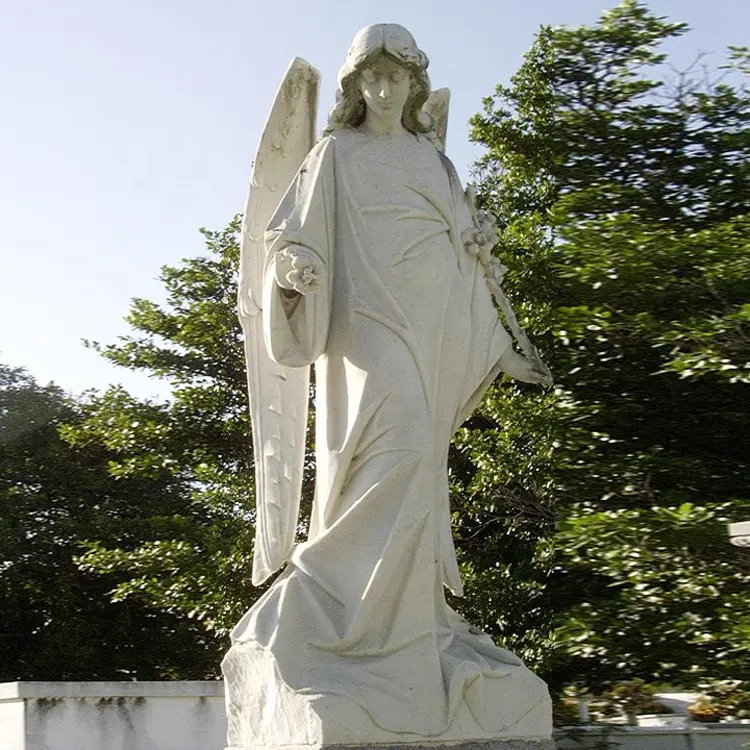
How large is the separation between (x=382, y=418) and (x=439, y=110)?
1.22 m

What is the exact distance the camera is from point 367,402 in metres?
3.75

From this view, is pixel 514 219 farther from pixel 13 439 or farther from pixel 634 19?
pixel 13 439

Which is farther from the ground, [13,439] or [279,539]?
[13,439]

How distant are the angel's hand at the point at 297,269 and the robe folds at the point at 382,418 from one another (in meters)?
0.04

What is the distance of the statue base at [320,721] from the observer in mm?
3393

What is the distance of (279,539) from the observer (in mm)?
3973

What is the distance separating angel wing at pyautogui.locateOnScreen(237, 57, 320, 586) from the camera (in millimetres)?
4008

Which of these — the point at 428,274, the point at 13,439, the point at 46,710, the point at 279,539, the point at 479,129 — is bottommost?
the point at 46,710

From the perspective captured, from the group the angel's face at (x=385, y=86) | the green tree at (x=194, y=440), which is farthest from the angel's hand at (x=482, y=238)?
the green tree at (x=194, y=440)

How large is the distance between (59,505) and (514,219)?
7077mm

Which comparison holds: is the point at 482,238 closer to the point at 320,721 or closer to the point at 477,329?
the point at 477,329

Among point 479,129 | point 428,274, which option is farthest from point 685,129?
point 428,274

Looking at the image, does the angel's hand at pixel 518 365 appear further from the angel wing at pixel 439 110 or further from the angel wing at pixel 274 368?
the angel wing at pixel 439 110

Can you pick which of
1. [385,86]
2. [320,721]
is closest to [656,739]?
[320,721]
